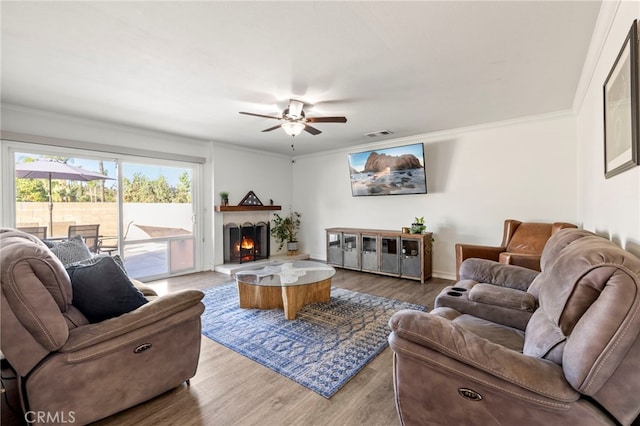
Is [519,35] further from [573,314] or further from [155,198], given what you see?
[155,198]

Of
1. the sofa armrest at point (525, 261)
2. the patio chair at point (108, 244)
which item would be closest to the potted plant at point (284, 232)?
the patio chair at point (108, 244)

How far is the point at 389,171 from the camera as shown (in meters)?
4.90

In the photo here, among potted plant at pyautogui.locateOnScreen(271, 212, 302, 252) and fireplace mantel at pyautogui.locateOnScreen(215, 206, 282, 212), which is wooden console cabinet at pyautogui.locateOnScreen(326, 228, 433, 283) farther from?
fireplace mantel at pyautogui.locateOnScreen(215, 206, 282, 212)

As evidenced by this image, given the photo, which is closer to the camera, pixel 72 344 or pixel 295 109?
pixel 72 344

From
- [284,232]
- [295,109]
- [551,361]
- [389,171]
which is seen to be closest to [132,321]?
[551,361]

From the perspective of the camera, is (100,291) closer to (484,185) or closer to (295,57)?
(295,57)

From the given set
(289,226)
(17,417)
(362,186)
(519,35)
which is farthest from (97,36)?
(289,226)

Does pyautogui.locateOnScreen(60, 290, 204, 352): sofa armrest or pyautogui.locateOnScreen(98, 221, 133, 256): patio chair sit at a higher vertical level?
pyautogui.locateOnScreen(98, 221, 133, 256): patio chair

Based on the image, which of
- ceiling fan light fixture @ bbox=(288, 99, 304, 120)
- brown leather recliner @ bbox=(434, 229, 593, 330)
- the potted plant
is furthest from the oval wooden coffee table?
the potted plant

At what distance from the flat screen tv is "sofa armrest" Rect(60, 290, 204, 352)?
3.86m

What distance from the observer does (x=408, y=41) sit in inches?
80.9

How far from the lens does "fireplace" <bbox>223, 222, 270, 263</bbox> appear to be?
18.0 ft

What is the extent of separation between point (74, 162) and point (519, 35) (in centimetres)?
527

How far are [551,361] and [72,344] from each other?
2233mm
